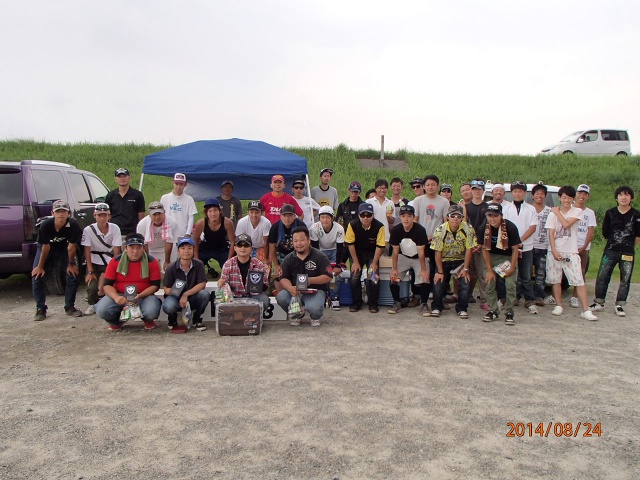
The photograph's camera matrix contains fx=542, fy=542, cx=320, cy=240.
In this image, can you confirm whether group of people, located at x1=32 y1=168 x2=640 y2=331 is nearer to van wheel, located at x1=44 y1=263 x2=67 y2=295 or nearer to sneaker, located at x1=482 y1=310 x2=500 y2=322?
sneaker, located at x1=482 y1=310 x2=500 y2=322

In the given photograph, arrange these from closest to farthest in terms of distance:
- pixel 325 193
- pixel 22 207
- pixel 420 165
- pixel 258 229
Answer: pixel 22 207 < pixel 258 229 < pixel 325 193 < pixel 420 165

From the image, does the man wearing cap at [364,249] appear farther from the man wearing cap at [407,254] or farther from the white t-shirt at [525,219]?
the white t-shirt at [525,219]

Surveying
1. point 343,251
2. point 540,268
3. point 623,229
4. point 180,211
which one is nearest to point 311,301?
point 343,251

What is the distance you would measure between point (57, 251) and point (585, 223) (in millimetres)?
7590

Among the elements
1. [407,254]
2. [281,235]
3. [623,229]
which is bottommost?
[407,254]

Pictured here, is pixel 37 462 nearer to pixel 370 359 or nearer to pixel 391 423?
pixel 391 423

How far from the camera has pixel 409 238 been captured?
7.62m

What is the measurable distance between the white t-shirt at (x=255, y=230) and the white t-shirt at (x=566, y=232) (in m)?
4.06

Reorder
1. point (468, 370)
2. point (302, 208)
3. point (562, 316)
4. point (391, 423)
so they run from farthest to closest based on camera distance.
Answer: point (302, 208), point (562, 316), point (468, 370), point (391, 423)

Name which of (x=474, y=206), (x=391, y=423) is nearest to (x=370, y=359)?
(x=391, y=423)

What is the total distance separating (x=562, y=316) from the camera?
24.4 ft

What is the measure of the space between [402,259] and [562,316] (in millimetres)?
2304

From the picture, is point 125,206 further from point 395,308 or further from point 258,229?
point 395,308
